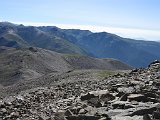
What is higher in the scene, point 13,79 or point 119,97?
point 119,97

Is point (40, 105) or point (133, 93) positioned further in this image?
point (40, 105)

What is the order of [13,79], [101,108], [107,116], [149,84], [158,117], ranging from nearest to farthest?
[158,117], [107,116], [101,108], [149,84], [13,79]

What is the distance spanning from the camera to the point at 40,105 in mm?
26562

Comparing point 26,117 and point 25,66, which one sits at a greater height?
point 26,117

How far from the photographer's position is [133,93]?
80.3 ft

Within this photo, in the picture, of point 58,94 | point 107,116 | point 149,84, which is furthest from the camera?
point 58,94

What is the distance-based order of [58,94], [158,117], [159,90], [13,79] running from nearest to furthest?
1. [158,117]
2. [159,90]
3. [58,94]
4. [13,79]

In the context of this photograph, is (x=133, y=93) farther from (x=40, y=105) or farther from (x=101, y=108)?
(x=40, y=105)

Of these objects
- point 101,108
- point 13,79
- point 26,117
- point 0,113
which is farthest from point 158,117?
point 13,79

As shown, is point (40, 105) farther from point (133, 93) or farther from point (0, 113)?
point (133, 93)

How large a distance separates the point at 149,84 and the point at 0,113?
1155 centimetres

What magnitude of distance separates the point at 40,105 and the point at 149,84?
842cm

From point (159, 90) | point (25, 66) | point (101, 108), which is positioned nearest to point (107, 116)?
point (101, 108)

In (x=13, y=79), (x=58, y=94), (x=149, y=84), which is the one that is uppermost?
(x=149, y=84)
